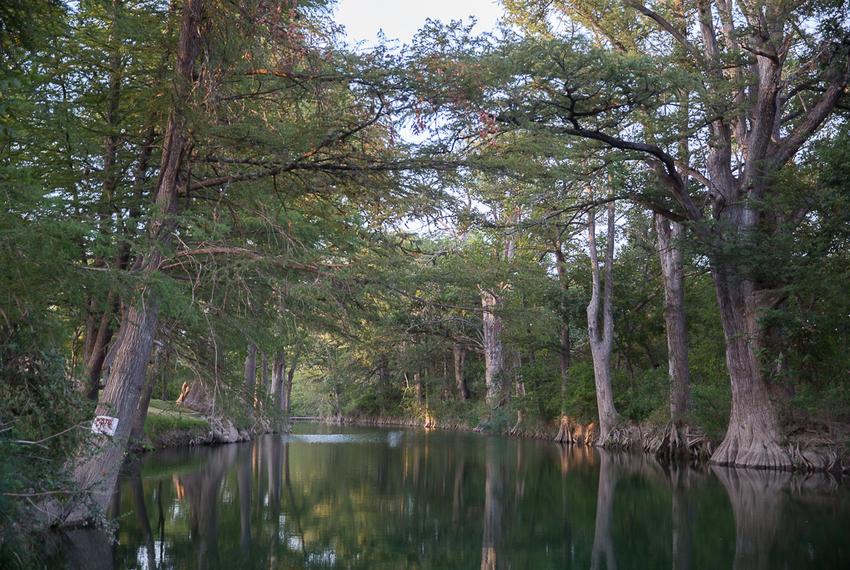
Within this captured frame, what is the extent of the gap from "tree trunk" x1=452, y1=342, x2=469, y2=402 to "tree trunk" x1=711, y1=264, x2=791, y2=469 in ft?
79.9

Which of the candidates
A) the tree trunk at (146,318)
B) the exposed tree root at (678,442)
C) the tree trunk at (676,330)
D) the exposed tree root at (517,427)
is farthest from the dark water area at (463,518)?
the exposed tree root at (517,427)

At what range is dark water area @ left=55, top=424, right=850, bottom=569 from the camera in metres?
7.98

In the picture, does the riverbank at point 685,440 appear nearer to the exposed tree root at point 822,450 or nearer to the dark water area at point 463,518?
the exposed tree root at point 822,450

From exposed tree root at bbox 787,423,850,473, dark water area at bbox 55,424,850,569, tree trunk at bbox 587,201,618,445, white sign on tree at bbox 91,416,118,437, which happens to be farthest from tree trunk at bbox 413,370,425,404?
white sign on tree at bbox 91,416,118,437

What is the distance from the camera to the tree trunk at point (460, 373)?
4075cm

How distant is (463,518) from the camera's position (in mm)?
10688

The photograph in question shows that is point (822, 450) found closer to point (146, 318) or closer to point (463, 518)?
point (463, 518)

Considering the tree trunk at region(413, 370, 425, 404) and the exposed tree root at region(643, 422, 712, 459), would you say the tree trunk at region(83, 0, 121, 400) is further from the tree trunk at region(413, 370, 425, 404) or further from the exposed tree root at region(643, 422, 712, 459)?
the tree trunk at region(413, 370, 425, 404)

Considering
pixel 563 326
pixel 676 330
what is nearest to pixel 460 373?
pixel 563 326

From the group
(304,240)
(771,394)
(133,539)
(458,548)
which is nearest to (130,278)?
(304,240)

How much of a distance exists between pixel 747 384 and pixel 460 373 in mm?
25369

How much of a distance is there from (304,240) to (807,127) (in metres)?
10.2

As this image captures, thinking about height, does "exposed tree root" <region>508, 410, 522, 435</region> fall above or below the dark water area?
above

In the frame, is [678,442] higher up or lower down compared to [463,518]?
higher up
